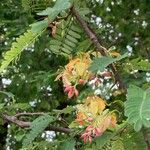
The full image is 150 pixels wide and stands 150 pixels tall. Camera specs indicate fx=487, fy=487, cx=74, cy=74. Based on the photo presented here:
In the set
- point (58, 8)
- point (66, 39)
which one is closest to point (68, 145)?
point (66, 39)

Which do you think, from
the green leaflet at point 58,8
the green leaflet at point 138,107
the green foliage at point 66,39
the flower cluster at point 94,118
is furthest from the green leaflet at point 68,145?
the green leaflet at point 58,8

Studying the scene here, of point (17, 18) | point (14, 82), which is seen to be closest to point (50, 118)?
point (17, 18)

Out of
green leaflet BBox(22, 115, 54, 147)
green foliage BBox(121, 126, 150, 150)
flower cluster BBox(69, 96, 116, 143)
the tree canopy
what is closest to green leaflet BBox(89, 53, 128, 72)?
the tree canopy

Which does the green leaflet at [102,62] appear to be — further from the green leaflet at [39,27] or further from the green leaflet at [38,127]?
the green leaflet at [38,127]

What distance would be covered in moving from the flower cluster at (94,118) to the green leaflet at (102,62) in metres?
0.13

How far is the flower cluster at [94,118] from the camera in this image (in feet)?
4.76

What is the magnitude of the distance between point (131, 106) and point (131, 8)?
4875 millimetres

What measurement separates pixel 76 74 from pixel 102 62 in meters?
0.14

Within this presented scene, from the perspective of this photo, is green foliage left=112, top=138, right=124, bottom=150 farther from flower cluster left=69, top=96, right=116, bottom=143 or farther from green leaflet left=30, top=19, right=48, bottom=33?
green leaflet left=30, top=19, right=48, bottom=33

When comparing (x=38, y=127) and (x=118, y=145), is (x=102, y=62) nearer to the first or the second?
(x=118, y=145)

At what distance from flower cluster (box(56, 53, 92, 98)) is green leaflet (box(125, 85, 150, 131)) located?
18 cm

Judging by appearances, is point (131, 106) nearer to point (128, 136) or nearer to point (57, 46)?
point (128, 136)

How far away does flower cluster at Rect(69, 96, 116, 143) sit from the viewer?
1.45 meters

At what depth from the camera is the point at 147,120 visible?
121 cm
